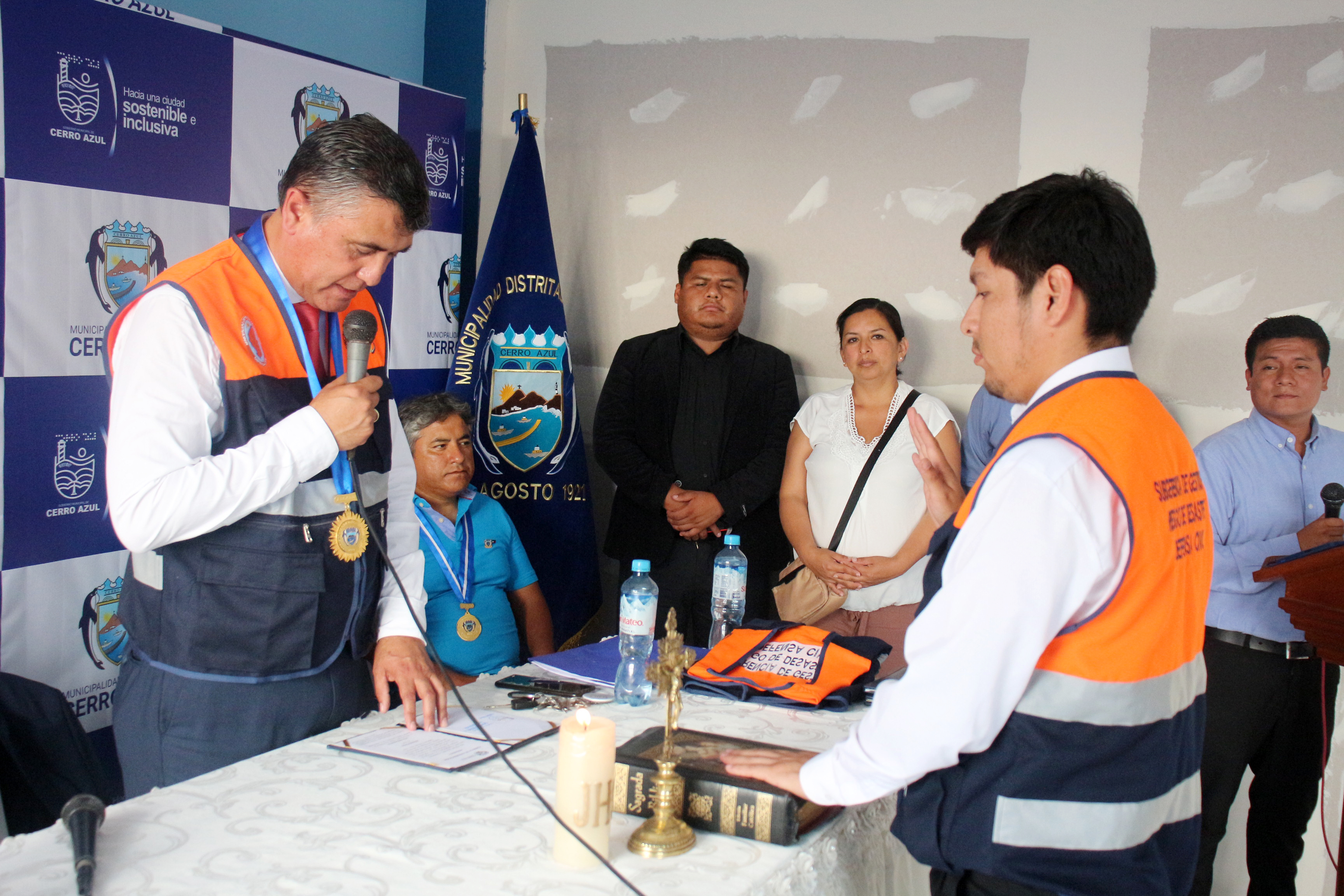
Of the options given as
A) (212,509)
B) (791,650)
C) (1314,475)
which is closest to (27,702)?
(212,509)

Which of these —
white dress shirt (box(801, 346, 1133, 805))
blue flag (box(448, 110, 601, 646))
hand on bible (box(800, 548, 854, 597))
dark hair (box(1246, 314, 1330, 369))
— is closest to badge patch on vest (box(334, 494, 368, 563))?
white dress shirt (box(801, 346, 1133, 805))

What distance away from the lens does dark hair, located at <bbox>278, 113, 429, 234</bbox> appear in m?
1.65

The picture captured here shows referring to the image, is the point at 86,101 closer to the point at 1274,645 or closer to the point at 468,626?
the point at 468,626

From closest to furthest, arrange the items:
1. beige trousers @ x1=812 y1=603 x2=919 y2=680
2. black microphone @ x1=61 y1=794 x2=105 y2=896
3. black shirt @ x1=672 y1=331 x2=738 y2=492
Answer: black microphone @ x1=61 y1=794 x2=105 y2=896 → beige trousers @ x1=812 y1=603 x2=919 y2=680 → black shirt @ x1=672 y1=331 x2=738 y2=492

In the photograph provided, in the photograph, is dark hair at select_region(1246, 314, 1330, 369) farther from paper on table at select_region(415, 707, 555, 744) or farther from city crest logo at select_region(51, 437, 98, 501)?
city crest logo at select_region(51, 437, 98, 501)

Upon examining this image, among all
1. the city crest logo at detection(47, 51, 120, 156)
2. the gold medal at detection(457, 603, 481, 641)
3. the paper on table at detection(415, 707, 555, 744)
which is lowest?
the gold medal at detection(457, 603, 481, 641)

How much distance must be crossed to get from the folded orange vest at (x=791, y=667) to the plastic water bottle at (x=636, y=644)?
11 cm

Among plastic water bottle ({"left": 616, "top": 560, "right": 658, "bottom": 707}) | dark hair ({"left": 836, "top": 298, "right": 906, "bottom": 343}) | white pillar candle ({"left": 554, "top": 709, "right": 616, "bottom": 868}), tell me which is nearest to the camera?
white pillar candle ({"left": 554, "top": 709, "right": 616, "bottom": 868})

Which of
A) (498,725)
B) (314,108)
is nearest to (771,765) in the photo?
(498,725)

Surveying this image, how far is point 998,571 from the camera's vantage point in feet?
3.76

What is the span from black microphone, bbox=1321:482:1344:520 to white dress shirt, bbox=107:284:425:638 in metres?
2.42

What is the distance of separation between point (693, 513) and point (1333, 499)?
6.06 ft

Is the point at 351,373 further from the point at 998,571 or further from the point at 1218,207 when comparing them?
the point at 1218,207

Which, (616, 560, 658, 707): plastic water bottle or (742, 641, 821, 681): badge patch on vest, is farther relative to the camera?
(742, 641, 821, 681): badge patch on vest
